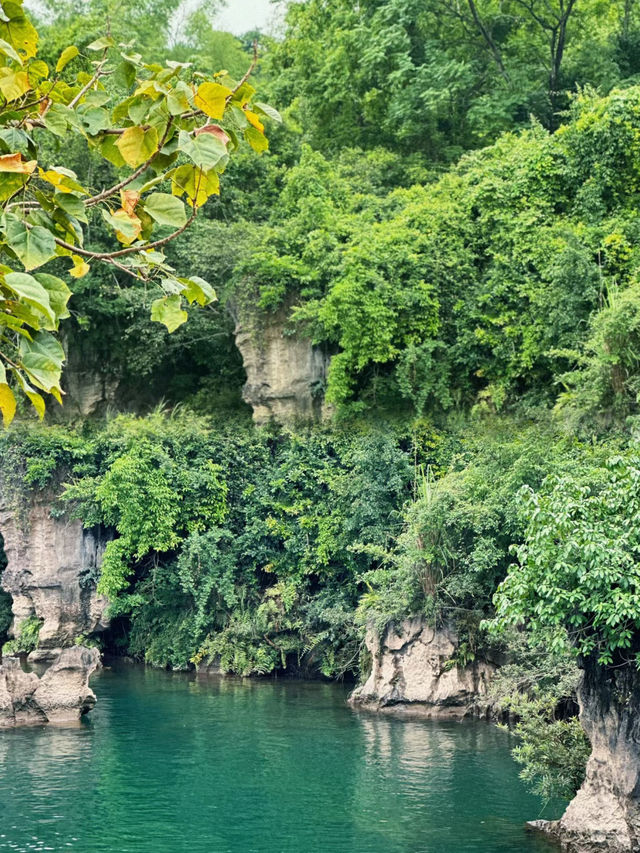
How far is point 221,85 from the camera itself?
2.97 m

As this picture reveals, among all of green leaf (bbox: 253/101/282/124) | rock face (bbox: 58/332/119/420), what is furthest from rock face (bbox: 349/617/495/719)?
green leaf (bbox: 253/101/282/124)

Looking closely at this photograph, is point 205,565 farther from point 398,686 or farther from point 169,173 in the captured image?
point 169,173

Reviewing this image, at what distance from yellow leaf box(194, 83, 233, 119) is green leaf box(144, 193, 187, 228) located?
26cm

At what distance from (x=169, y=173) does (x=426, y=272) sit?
1837cm

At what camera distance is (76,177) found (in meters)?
2.99

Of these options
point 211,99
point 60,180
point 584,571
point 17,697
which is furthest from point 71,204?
point 17,697

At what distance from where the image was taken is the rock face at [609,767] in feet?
32.8

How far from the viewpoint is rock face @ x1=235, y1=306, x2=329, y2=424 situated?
22.2 m

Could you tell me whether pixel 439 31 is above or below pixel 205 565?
above

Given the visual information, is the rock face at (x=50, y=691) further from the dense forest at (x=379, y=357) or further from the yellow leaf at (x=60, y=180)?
the yellow leaf at (x=60, y=180)

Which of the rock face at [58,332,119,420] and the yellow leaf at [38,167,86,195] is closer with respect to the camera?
the yellow leaf at [38,167,86,195]

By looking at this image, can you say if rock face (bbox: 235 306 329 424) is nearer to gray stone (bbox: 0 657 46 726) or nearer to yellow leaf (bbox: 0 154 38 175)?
gray stone (bbox: 0 657 46 726)

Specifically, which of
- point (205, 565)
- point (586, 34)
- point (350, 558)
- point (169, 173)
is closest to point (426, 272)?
point (350, 558)

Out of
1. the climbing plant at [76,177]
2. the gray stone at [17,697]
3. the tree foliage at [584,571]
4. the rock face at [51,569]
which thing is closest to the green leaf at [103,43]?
the climbing plant at [76,177]
